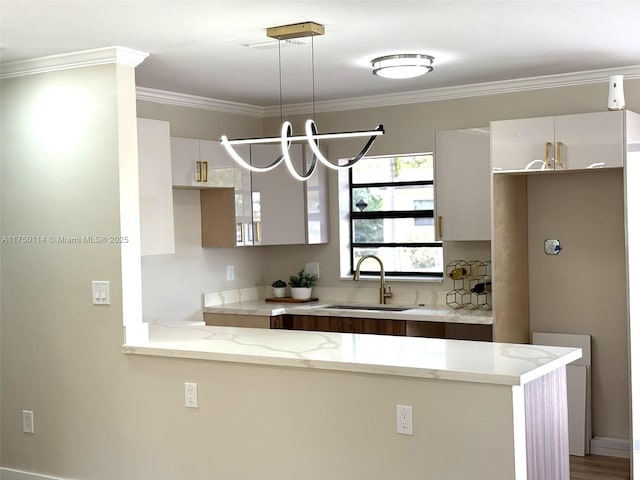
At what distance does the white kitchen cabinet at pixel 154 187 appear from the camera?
4750 millimetres

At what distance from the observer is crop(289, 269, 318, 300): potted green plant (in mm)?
6273

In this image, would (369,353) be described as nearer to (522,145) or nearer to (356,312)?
(356,312)

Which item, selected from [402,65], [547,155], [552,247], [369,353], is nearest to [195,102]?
[402,65]

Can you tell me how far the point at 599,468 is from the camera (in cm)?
504

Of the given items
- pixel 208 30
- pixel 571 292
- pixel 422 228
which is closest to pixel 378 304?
pixel 422 228

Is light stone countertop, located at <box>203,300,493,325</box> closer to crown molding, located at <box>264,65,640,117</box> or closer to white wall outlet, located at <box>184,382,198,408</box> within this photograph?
crown molding, located at <box>264,65,640,117</box>

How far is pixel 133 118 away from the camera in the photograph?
14.0 ft

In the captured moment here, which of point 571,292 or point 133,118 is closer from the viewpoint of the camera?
point 133,118

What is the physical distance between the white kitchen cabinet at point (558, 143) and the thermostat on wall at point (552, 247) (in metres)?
0.66

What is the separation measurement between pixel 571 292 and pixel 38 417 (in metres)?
3.36

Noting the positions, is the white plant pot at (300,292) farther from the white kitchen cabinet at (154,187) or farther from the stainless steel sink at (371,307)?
the white kitchen cabinet at (154,187)

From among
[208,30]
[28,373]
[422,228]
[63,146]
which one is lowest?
[28,373]

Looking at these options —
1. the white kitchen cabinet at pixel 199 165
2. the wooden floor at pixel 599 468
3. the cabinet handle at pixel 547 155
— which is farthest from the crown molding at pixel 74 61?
the wooden floor at pixel 599 468

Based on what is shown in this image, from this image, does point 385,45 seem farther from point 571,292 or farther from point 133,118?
point 571,292
